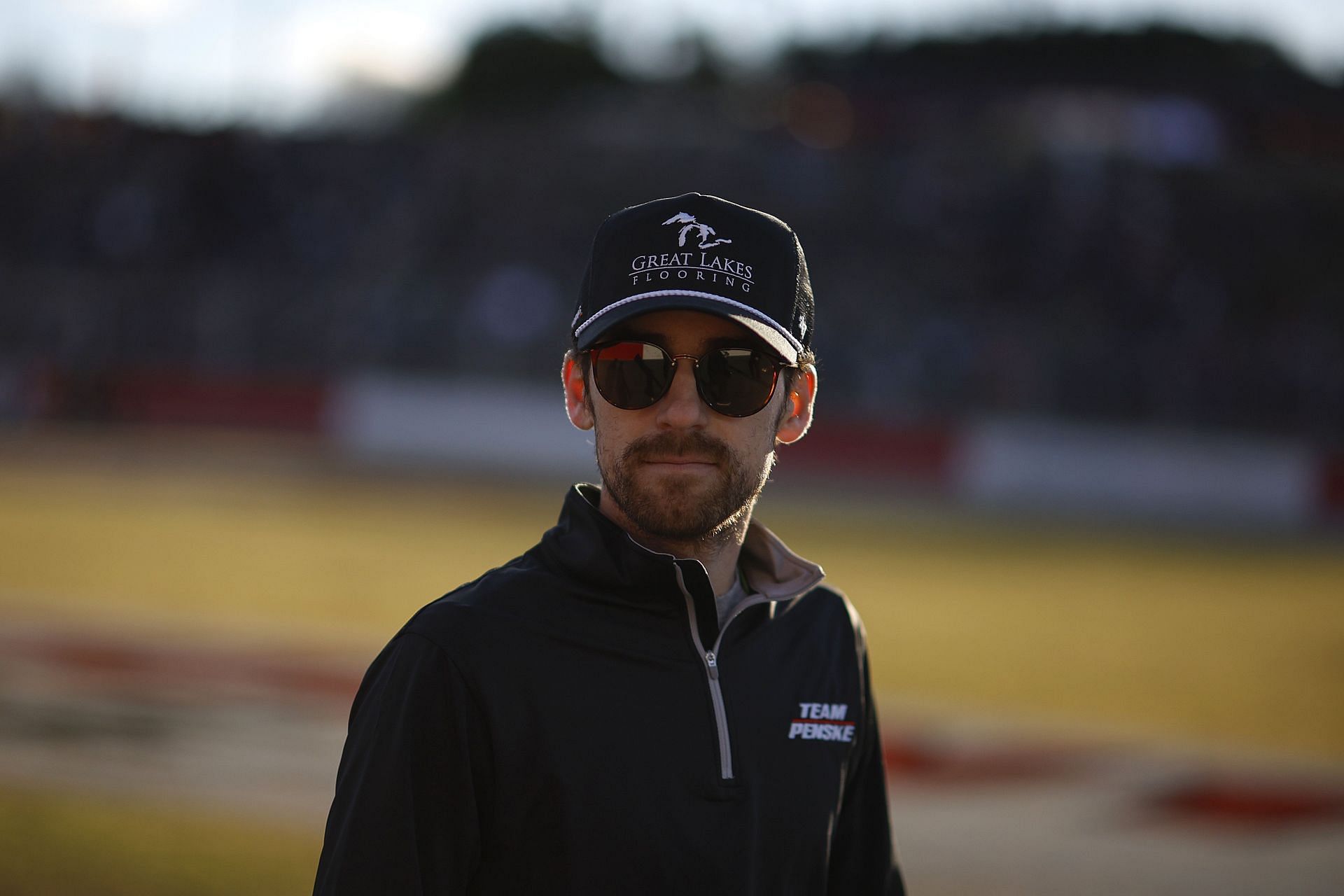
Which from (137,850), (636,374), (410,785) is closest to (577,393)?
(636,374)

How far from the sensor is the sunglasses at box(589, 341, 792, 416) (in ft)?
6.75

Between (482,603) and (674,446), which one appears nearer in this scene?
(482,603)

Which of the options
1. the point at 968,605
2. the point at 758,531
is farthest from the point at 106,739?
the point at 968,605

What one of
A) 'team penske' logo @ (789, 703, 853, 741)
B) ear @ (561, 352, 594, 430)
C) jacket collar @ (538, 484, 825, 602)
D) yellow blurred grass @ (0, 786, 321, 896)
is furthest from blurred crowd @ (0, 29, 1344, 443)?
jacket collar @ (538, 484, 825, 602)

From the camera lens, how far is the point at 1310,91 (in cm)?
3600

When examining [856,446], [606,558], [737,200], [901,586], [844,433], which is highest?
[737,200]

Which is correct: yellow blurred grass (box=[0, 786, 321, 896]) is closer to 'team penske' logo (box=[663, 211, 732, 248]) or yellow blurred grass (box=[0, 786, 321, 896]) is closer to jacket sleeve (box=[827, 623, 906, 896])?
jacket sleeve (box=[827, 623, 906, 896])

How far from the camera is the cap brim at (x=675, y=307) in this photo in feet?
6.59

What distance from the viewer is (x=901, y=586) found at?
12.8 m

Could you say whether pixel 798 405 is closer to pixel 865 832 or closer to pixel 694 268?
pixel 694 268

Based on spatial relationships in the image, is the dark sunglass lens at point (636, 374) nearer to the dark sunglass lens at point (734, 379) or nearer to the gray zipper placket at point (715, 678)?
the dark sunglass lens at point (734, 379)

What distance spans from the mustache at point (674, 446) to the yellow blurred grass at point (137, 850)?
343 centimetres

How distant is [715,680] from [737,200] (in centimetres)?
2802

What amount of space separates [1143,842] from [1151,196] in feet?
78.7
